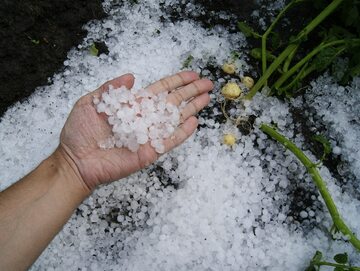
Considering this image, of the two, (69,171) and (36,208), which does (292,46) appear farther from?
(36,208)

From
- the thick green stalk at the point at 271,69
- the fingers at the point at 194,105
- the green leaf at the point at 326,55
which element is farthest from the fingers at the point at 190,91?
the green leaf at the point at 326,55

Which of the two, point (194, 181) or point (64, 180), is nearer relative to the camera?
point (64, 180)

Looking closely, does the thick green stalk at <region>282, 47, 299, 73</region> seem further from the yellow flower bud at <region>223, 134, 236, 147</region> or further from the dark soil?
the dark soil

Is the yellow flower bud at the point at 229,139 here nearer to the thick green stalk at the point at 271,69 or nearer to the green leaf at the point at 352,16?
the thick green stalk at the point at 271,69

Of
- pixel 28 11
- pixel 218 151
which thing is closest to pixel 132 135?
pixel 218 151

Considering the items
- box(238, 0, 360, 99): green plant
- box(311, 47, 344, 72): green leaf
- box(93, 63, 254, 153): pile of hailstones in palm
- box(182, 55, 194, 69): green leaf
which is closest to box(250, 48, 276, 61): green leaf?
box(238, 0, 360, 99): green plant

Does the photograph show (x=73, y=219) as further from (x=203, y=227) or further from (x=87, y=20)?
(x=87, y=20)

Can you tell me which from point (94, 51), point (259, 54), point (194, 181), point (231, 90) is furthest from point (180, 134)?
point (94, 51)
